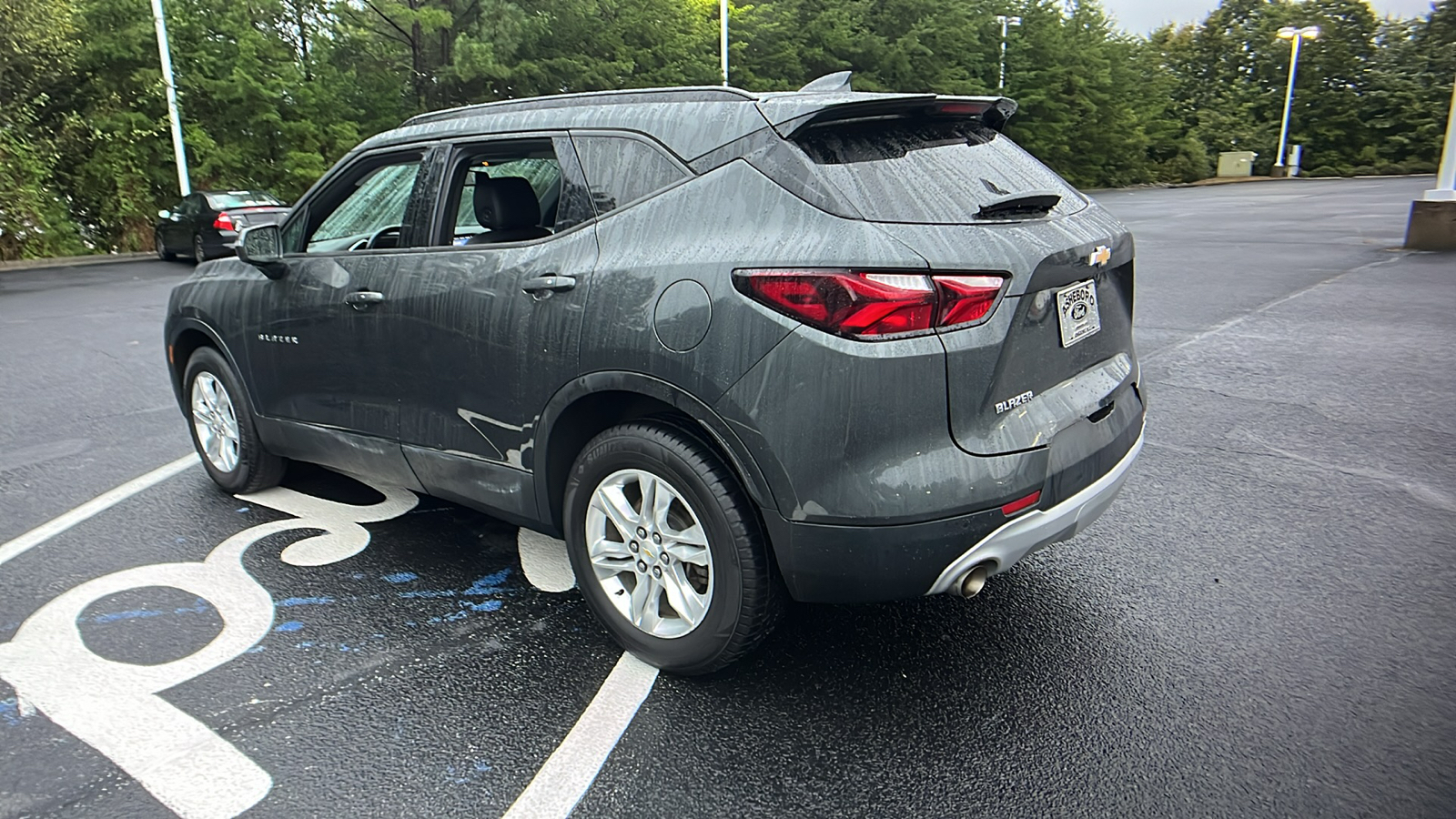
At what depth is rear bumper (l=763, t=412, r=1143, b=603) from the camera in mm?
2635

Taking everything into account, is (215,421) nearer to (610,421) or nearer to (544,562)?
(544,562)

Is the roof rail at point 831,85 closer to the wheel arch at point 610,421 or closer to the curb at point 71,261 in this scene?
the wheel arch at point 610,421

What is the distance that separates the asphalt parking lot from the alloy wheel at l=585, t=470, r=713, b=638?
0.79 feet

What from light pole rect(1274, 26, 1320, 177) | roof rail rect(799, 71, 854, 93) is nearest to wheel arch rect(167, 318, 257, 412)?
roof rail rect(799, 71, 854, 93)

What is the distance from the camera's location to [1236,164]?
49688 mm

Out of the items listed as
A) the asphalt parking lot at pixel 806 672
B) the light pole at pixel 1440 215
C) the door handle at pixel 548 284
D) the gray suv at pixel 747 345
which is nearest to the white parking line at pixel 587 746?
the asphalt parking lot at pixel 806 672

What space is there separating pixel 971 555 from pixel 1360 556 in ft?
7.19

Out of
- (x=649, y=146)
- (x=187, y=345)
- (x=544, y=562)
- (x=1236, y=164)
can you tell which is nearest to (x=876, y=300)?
(x=649, y=146)

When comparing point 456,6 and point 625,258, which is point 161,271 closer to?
point 456,6

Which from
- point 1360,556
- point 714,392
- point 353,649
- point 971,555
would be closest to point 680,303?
point 714,392

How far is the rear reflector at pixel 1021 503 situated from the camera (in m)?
2.69

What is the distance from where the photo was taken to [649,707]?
2961 millimetres

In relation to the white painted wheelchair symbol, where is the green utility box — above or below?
below

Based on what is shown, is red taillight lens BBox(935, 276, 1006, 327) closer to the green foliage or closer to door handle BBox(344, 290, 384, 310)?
door handle BBox(344, 290, 384, 310)
